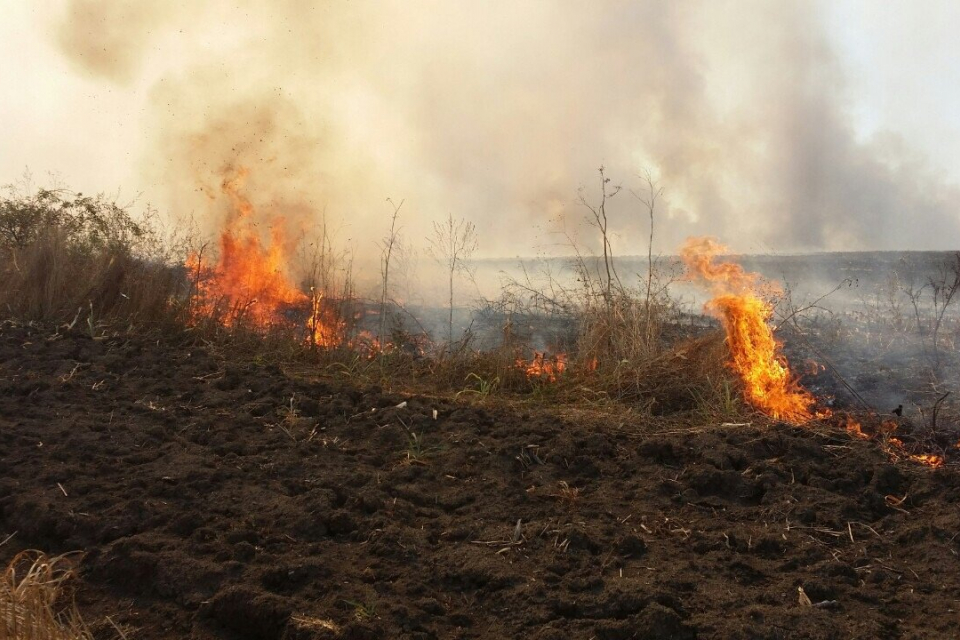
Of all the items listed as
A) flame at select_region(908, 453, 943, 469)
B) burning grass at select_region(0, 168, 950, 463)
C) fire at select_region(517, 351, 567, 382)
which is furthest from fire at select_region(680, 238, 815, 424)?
fire at select_region(517, 351, 567, 382)

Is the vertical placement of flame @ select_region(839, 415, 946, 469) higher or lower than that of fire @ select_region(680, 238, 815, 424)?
lower

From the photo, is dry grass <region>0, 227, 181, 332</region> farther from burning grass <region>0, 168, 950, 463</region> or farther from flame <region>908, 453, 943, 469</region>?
flame <region>908, 453, 943, 469</region>

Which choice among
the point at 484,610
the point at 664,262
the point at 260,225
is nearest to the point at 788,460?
the point at 484,610

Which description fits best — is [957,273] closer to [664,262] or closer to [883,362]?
[883,362]

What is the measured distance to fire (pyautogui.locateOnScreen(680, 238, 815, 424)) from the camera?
6.12 m

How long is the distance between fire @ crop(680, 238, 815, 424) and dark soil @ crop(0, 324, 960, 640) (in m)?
1.05

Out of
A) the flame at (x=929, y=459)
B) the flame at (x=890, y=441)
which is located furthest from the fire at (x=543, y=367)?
the flame at (x=929, y=459)

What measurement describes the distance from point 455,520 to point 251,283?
775cm

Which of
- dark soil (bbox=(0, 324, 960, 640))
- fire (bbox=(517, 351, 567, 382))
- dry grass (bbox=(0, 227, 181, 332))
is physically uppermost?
dry grass (bbox=(0, 227, 181, 332))

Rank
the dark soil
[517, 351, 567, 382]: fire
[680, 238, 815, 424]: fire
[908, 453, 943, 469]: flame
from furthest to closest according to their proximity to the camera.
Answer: [517, 351, 567, 382]: fire → [680, 238, 815, 424]: fire → [908, 453, 943, 469]: flame → the dark soil

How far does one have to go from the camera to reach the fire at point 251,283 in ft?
27.2

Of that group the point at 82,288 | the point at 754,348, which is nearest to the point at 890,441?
the point at 754,348

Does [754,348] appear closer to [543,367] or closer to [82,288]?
[543,367]

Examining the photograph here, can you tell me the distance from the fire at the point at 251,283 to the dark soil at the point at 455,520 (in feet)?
8.70
